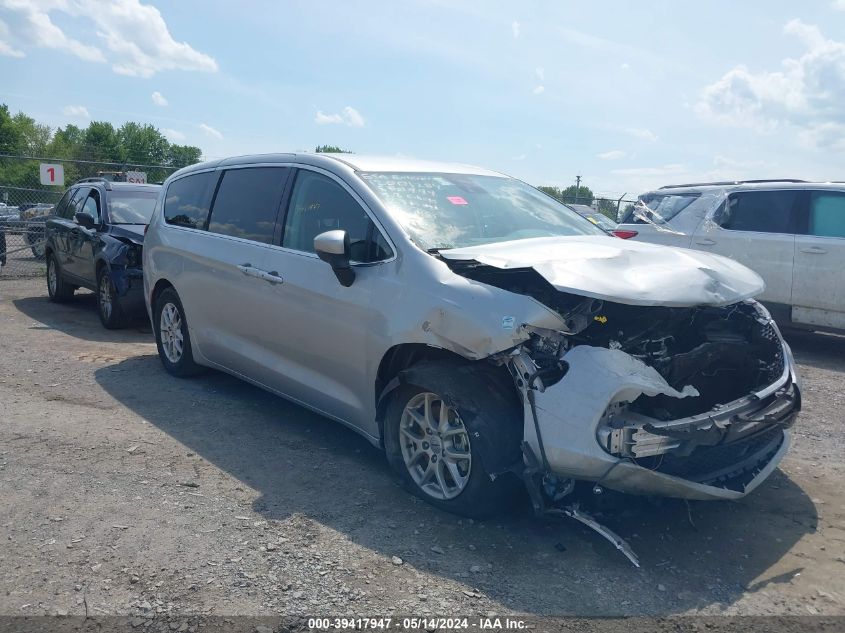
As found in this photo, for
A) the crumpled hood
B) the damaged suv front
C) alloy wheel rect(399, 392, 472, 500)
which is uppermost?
the crumpled hood

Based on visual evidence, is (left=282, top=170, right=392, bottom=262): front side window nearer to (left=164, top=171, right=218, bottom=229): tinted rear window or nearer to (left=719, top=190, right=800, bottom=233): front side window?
(left=164, top=171, right=218, bottom=229): tinted rear window

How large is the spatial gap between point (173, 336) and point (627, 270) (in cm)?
433

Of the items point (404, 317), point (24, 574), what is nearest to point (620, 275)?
point (404, 317)

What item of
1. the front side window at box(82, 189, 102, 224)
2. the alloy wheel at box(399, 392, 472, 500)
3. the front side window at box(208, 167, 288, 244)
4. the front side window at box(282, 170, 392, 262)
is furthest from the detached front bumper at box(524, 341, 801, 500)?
the front side window at box(82, 189, 102, 224)

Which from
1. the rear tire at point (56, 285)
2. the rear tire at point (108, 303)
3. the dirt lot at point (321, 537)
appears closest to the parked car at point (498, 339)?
the dirt lot at point (321, 537)

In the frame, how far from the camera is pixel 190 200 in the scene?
6598 millimetres

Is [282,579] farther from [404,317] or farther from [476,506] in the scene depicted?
[404,317]

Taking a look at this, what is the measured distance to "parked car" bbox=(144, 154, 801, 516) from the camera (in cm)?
357

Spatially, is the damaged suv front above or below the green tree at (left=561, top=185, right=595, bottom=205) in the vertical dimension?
below

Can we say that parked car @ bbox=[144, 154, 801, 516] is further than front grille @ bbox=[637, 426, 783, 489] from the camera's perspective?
No

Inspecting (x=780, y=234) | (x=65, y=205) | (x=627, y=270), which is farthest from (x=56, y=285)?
(x=627, y=270)

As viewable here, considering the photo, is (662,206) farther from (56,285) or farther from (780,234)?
(56,285)

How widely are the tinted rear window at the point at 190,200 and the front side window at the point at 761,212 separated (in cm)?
587

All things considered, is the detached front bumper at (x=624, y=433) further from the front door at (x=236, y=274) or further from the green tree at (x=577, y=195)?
the green tree at (x=577, y=195)
